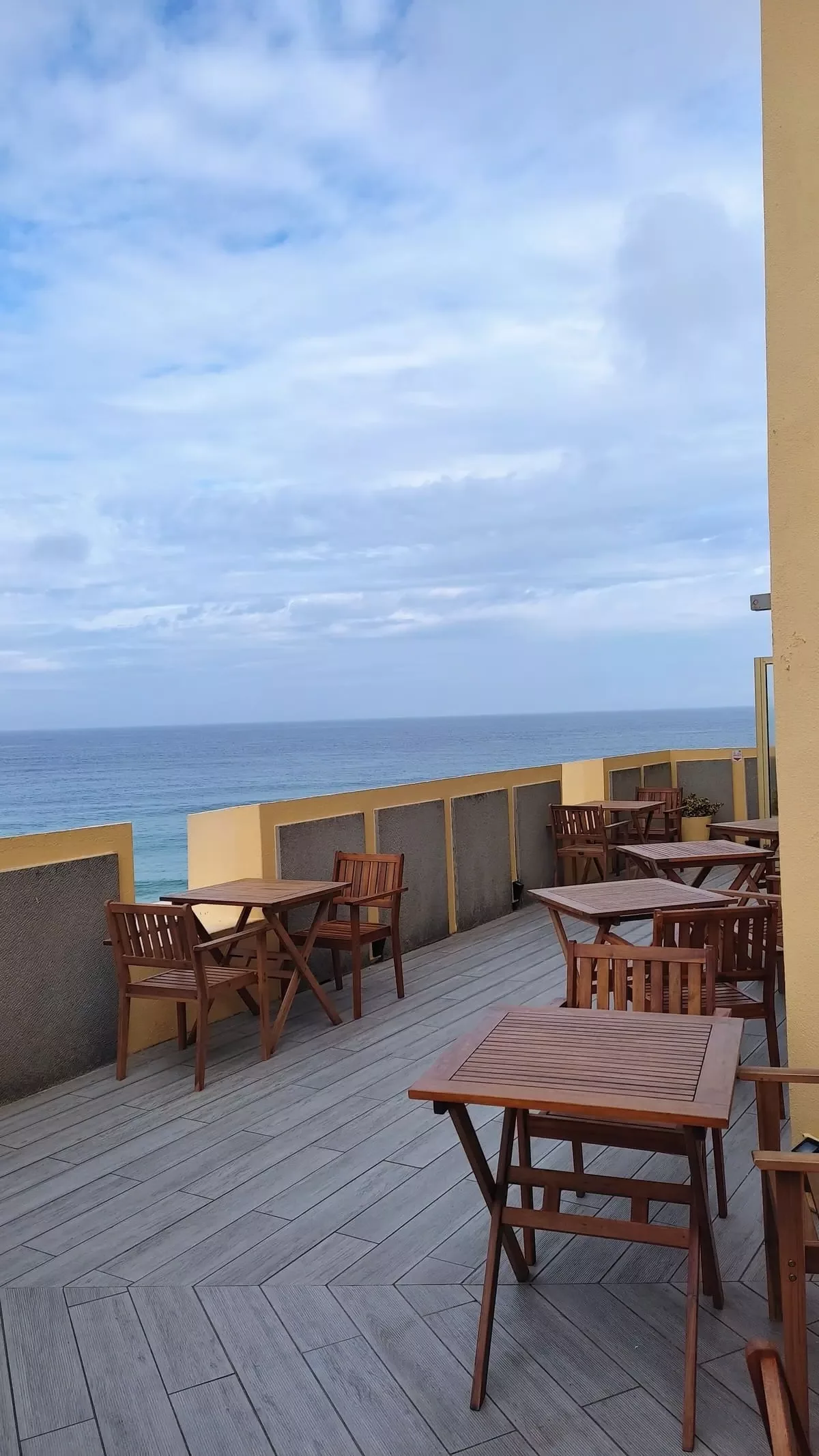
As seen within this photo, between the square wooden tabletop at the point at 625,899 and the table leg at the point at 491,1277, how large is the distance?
2017 millimetres

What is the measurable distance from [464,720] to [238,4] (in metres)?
110

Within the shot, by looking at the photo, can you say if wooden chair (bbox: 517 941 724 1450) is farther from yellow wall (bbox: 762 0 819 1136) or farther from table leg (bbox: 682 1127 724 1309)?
yellow wall (bbox: 762 0 819 1136)

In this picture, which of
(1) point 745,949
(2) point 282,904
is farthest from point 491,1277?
(2) point 282,904

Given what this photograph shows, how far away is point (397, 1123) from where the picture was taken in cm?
407

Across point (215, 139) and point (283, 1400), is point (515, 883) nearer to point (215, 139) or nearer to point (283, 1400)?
point (283, 1400)

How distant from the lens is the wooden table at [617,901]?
4535mm

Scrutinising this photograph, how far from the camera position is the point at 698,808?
11570 mm

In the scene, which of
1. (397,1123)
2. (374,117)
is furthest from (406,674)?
(397,1123)

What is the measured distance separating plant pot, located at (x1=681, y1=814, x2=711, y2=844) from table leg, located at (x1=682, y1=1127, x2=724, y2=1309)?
29.2ft

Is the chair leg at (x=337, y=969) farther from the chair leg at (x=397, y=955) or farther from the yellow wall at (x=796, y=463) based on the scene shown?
the yellow wall at (x=796, y=463)

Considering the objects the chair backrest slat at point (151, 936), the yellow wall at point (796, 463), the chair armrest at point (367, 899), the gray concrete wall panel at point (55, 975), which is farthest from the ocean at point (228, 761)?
the yellow wall at point (796, 463)

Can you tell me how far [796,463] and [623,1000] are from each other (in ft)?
5.69

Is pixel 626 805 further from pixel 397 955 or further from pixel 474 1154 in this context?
pixel 474 1154

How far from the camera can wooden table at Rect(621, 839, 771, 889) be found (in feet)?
19.6
